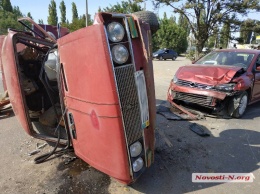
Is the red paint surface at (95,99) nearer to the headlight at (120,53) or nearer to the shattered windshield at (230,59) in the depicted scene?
the headlight at (120,53)

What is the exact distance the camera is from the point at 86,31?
6.59 feet

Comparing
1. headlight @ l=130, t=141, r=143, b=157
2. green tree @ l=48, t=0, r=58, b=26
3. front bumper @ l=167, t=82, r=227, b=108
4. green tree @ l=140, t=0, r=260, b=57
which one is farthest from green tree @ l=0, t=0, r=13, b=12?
headlight @ l=130, t=141, r=143, b=157

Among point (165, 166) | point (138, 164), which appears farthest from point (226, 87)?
point (138, 164)

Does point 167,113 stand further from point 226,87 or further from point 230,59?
point 230,59

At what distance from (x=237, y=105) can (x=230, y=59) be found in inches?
58.4

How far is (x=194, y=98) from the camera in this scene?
4.99 meters

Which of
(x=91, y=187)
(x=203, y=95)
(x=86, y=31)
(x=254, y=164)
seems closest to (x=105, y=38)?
(x=86, y=31)

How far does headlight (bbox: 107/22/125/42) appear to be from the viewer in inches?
77.0

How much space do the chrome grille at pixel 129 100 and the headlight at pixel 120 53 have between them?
6cm

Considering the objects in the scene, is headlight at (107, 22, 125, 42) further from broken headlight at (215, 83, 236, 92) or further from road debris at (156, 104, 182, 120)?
broken headlight at (215, 83, 236, 92)

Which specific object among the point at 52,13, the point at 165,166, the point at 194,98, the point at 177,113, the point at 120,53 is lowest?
the point at 177,113

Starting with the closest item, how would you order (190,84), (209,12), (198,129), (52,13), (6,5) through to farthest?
(198,129)
(190,84)
(209,12)
(52,13)
(6,5)

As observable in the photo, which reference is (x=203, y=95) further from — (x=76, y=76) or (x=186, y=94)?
(x=76, y=76)

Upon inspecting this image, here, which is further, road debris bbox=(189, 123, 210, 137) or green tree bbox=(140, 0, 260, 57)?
green tree bbox=(140, 0, 260, 57)
